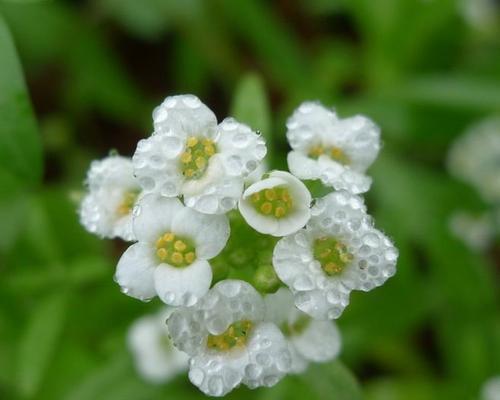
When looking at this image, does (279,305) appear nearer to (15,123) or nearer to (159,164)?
(159,164)

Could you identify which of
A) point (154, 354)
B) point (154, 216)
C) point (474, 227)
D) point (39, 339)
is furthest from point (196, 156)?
point (474, 227)

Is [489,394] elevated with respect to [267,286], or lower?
lower

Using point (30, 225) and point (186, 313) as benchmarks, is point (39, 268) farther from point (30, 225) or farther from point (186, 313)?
point (186, 313)

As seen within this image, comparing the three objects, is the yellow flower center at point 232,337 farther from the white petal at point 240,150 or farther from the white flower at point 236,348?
the white petal at point 240,150

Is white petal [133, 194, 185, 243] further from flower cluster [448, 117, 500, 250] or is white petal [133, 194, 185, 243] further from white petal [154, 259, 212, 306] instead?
flower cluster [448, 117, 500, 250]

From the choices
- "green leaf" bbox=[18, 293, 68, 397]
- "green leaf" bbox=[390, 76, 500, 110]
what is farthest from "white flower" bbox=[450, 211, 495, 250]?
"green leaf" bbox=[18, 293, 68, 397]

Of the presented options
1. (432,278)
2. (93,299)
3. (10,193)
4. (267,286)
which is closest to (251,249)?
(267,286)

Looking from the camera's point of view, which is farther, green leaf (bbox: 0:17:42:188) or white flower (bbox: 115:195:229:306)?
green leaf (bbox: 0:17:42:188)
